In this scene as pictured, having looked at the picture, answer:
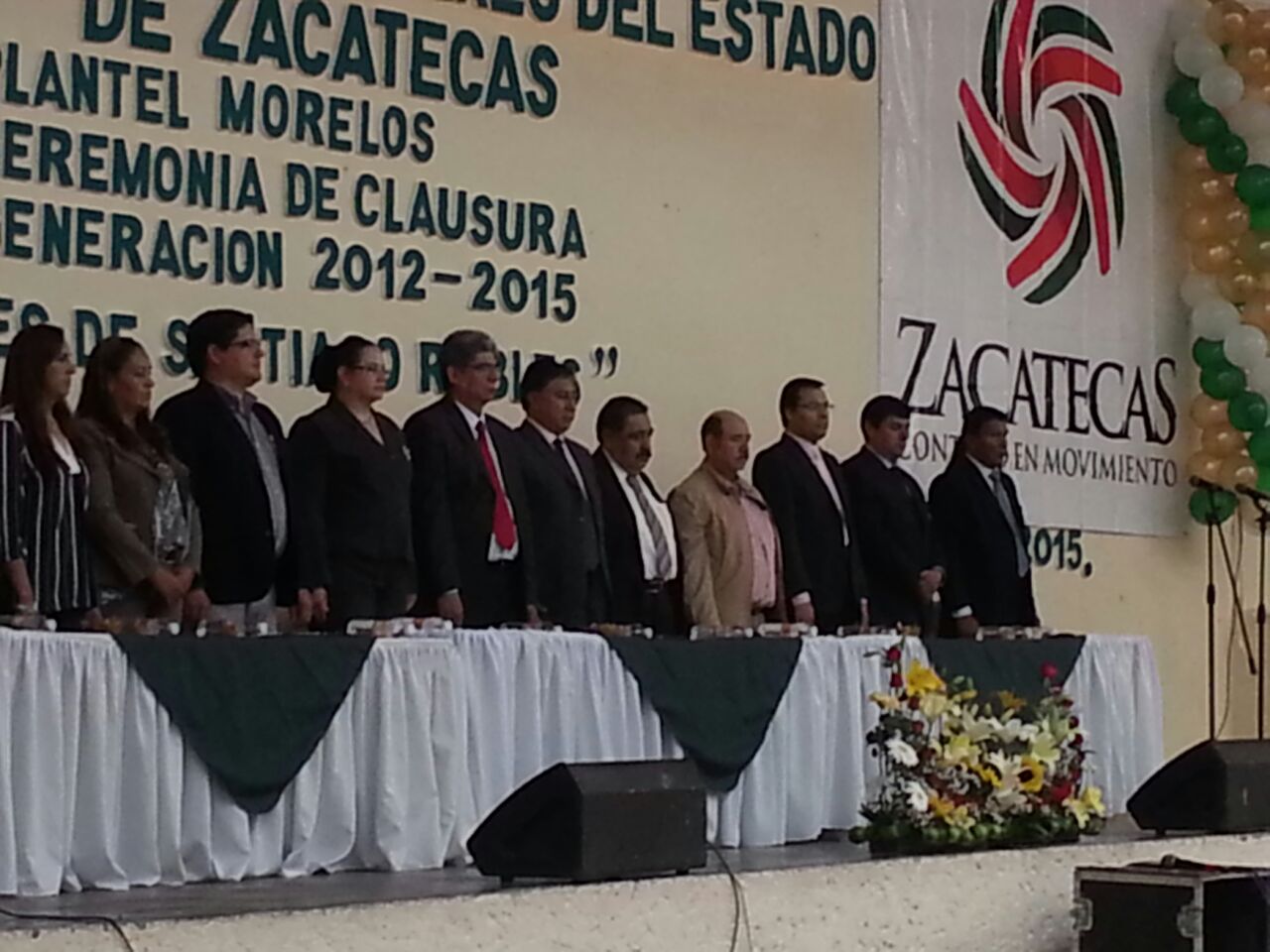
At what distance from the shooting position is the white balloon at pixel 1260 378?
1012cm

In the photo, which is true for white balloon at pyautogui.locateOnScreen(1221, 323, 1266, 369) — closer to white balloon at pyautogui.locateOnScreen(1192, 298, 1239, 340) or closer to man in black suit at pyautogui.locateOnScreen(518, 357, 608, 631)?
white balloon at pyautogui.locateOnScreen(1192, 298, 1239, 340)

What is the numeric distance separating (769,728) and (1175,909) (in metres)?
1.36

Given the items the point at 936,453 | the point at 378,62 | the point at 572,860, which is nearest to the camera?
the point at 572,860

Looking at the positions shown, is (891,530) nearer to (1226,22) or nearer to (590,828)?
(590,828)

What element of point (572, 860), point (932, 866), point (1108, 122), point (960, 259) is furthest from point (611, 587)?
point (1108, 122)

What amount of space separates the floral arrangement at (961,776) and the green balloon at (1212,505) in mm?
4349

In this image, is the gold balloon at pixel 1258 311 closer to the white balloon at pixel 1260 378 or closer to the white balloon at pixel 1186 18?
the white balloon at pixel 1260 378

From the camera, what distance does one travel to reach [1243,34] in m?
10.3

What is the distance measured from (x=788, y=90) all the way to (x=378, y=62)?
1.95 meters

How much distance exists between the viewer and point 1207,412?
1048 centimetres

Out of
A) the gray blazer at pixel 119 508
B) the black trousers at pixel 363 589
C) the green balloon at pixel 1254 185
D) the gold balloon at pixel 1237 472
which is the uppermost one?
the green balloon at pixel 1254 185

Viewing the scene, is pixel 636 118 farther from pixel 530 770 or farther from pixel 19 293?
pixel 530 770

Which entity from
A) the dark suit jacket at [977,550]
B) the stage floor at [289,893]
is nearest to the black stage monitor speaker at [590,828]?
the stage floor at [289,893]

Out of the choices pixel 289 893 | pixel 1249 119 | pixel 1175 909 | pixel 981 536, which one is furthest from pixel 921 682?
pixel 1249 119
